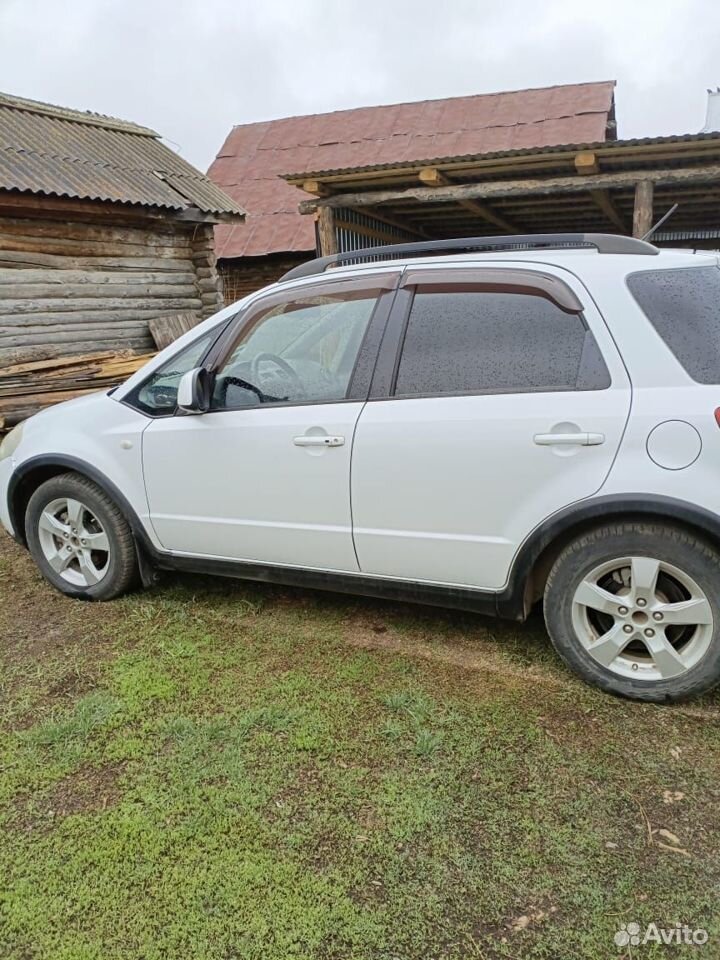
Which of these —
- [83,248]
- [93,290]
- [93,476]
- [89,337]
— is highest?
[83,248]

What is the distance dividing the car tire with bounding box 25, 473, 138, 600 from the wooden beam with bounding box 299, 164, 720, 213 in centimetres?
685

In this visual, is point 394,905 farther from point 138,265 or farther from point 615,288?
point 138,265

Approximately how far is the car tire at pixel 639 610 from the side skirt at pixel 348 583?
332 millimetres

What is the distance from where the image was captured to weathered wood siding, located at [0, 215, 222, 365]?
863 centimetres

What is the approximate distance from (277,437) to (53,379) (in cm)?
651

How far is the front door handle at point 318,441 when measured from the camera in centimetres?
304

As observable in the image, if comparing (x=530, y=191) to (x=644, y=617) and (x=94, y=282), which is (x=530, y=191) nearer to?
(x=94, y=282)

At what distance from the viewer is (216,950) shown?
182cm

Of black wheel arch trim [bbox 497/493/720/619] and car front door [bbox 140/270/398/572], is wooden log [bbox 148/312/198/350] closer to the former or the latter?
car front door [bbox 140/270/398/572]

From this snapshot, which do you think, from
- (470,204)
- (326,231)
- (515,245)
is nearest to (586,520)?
(515,245)

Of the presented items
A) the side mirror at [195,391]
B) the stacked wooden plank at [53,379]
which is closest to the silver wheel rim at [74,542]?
the side mirror at [195,391]

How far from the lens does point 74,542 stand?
3.91 m

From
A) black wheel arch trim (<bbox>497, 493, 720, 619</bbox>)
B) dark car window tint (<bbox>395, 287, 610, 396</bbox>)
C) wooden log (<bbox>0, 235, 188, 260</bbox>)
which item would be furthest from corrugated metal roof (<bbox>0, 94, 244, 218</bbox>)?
black wheel arch trim (<bbox>497, 493, 720, 619</bbox>)

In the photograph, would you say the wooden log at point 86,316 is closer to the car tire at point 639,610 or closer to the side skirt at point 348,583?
the side skirt at point 348,583
